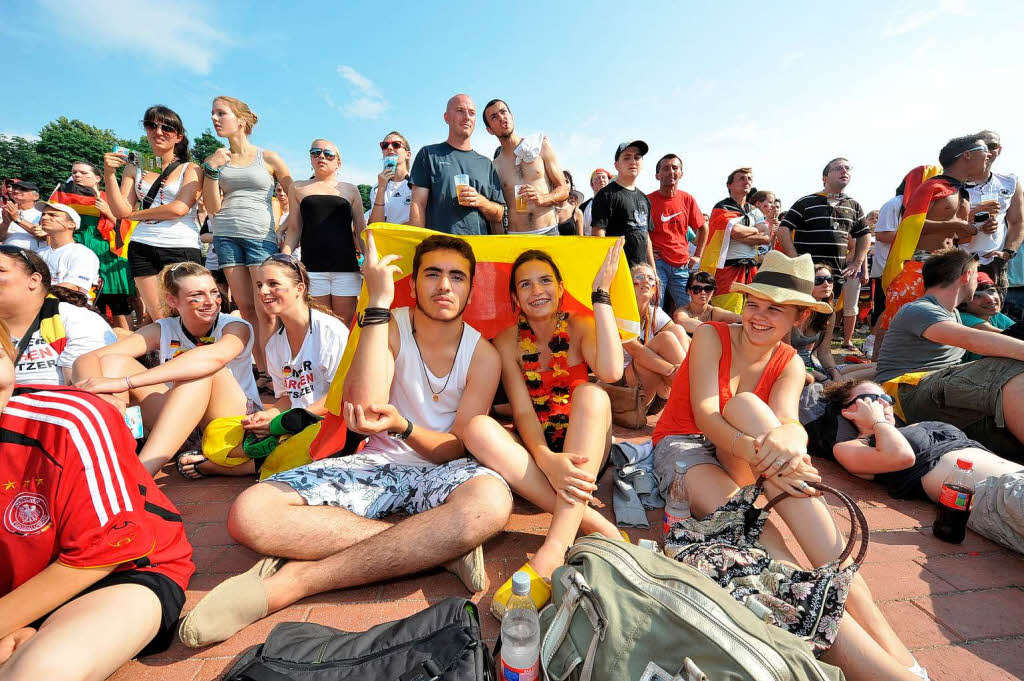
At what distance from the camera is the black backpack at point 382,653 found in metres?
1.45

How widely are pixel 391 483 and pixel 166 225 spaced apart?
4.20 meters

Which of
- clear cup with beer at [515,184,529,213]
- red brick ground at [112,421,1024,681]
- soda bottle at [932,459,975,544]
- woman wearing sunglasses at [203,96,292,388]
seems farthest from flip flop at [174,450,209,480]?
soda bottle at [932,459,975,544]

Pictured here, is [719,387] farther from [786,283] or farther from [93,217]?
[93,217]

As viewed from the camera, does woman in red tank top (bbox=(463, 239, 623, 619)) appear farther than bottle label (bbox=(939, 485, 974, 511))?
No

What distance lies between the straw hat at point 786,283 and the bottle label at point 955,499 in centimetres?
123

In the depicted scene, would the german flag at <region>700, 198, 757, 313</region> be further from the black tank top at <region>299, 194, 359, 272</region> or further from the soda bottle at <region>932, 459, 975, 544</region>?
the black tank top at <region>299, 194, 359, 272</region>

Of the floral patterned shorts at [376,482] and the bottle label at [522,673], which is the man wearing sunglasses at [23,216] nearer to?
the floral patterned shorts at [376,482]

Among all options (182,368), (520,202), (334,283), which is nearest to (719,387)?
(520,202)

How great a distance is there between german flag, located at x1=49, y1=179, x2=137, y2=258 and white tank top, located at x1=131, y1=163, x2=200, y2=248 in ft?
7.68

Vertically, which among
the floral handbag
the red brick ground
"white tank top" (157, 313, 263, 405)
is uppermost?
"white tank top" (157, 313, 263, 405)

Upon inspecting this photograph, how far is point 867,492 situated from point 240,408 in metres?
4.54

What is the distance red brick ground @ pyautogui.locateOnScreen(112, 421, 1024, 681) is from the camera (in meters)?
1.76

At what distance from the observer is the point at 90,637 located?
148 cm

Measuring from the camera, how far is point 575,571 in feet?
5.05
